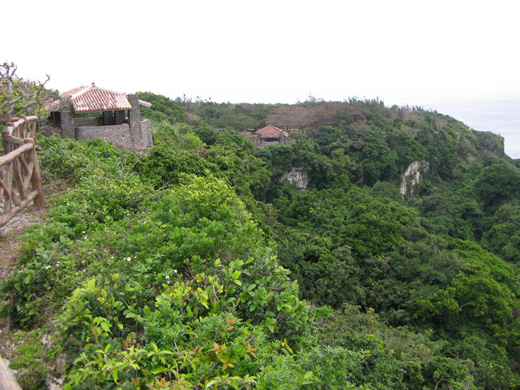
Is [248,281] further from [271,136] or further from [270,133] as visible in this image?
[270,133]

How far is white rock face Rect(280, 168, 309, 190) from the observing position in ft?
87.8

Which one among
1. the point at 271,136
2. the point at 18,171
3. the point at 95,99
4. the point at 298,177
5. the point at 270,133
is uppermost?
the point at 95,99

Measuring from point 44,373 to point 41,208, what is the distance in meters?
4.17

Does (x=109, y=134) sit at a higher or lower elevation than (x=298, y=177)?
higher

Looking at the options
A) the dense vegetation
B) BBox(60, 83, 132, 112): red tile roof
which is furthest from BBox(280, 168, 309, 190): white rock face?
BBox(60, 83, 132, 112): red tile roof

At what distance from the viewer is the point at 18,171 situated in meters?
5.52

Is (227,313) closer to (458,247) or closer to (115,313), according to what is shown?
(115,313)

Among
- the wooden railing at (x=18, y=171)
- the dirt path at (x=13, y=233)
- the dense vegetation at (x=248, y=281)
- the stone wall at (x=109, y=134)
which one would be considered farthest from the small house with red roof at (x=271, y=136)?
the dirt path at (x=13, y=233)

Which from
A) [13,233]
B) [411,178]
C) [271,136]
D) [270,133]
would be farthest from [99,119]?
[411,178]

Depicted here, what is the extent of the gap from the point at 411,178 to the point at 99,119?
27.7m

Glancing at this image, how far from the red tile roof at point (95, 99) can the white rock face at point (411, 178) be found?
85.7ft

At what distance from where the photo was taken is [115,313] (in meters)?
3.09

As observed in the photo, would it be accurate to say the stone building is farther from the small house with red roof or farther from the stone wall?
the small house with red roof

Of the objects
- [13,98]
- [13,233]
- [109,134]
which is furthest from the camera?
[109,134]
